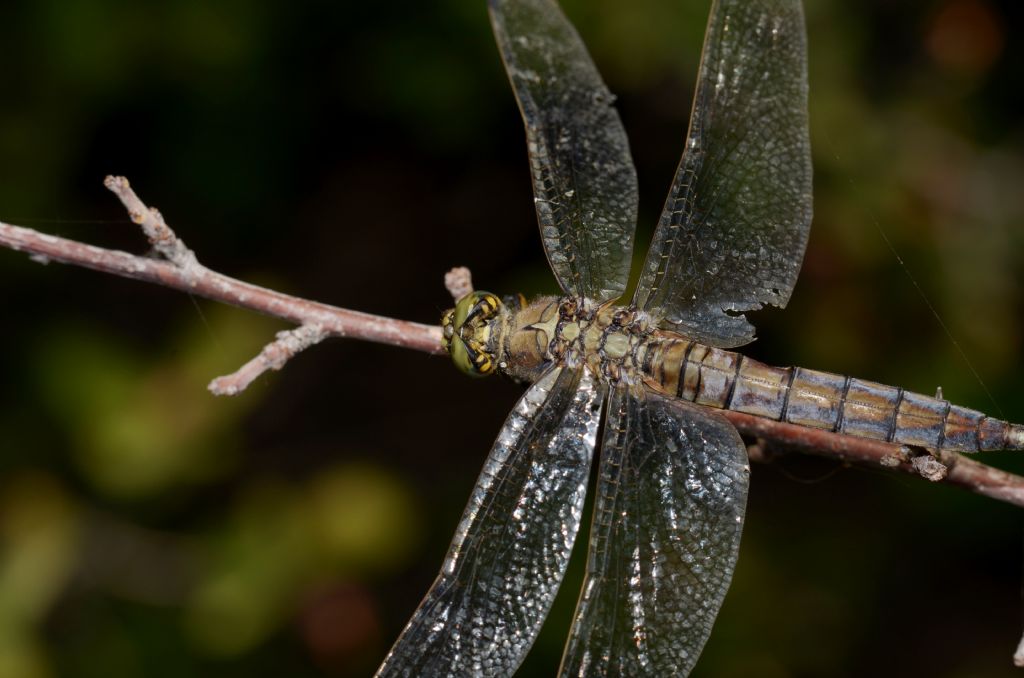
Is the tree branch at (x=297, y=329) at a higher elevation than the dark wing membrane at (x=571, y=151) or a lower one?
lower

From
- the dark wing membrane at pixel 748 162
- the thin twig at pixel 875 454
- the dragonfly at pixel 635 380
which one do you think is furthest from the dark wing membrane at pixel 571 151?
the thin twig at pixel 875 454

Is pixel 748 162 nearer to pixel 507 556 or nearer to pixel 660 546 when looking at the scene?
pixel 660 546

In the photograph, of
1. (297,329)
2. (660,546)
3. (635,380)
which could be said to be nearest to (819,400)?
(635,380)

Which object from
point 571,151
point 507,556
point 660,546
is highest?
point 571,151

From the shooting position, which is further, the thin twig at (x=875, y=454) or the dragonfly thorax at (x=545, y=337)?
the dragonfly thorax at (x=545, y=337)

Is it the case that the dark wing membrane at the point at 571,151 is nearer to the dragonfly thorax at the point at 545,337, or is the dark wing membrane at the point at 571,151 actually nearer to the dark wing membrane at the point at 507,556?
the dragonfly thorax at the point at 545,337

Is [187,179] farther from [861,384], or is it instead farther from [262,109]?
[861,384]
